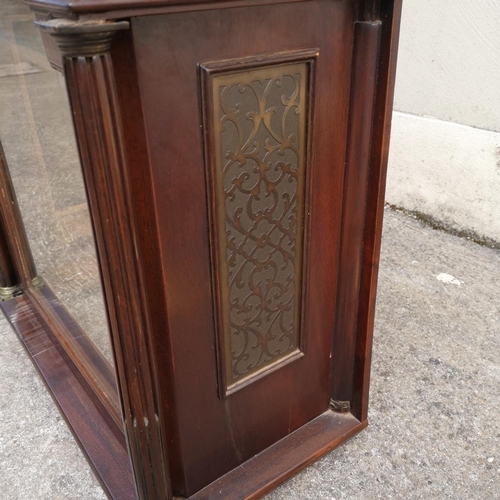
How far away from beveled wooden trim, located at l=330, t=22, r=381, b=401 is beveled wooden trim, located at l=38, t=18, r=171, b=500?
53 cm

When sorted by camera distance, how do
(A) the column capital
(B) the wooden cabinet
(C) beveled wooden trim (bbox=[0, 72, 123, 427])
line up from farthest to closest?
1. (C) beveled wooden trim (bbox=[0, 72, 123, 427])
2. (B) the wooden cabinet
3. (A) the column capital

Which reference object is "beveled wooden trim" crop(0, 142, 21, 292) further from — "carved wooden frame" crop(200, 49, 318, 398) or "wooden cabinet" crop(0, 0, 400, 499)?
"carved wooden frame" crop(200, 49, 318, 398)

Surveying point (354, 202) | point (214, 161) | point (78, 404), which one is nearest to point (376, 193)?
point (354, 202)

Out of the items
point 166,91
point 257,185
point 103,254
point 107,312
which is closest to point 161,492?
point 107,312

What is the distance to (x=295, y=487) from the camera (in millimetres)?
1379

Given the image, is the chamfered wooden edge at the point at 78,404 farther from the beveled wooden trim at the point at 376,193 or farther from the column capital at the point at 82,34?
the column capital at the point at 82,34

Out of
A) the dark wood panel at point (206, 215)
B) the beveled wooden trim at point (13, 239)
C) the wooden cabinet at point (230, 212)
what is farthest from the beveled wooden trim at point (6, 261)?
the dark wood panel at point (206, 215)

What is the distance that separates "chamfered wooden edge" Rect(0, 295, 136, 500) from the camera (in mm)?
1365

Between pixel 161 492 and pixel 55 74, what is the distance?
36.6 inches

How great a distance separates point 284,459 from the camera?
1399 mm

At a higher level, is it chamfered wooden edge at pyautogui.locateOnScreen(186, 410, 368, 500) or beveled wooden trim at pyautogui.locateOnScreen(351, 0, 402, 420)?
beveled wooden trim at pyautogui.locateOnScreen(351, 0, 402, 420)

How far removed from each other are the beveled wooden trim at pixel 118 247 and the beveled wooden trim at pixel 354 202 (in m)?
0.53

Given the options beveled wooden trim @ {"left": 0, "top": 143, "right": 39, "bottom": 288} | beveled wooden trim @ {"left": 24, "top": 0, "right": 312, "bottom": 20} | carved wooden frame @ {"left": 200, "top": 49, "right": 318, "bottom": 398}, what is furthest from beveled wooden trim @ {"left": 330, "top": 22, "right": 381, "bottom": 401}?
beveled wooden trim @ {"left": 0, "top": 143, "right": 39, "bottom": 288}

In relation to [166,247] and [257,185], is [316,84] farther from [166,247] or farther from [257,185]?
[166,247]
